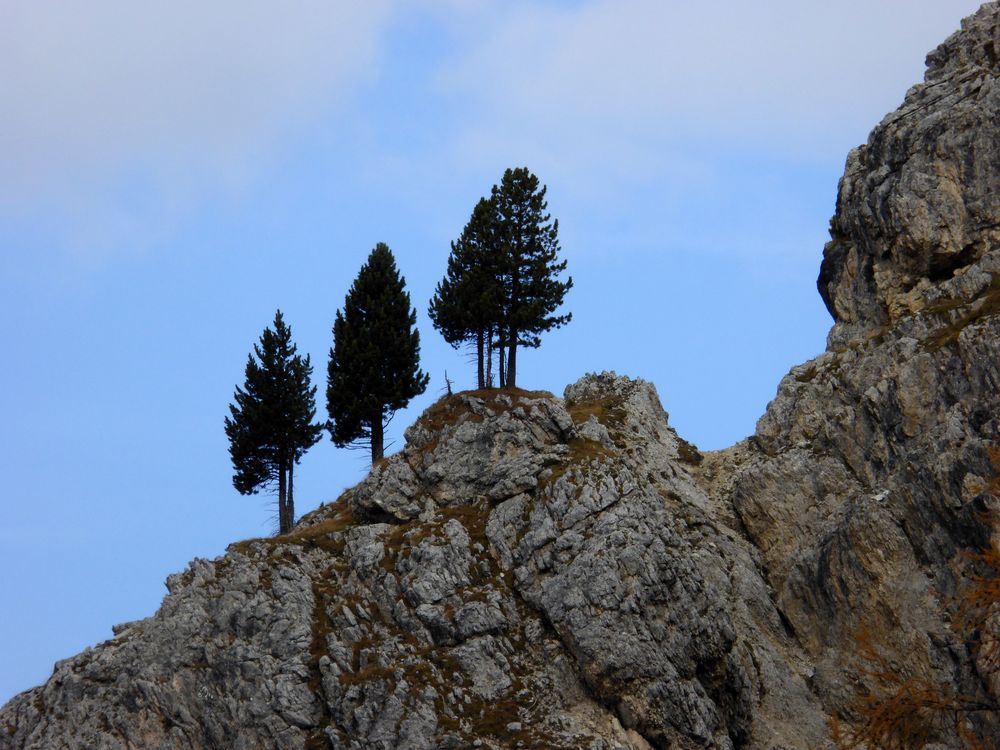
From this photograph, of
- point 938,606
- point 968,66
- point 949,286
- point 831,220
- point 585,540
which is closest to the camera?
point 938,606

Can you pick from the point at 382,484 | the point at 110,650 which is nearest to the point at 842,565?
the point at 382,484

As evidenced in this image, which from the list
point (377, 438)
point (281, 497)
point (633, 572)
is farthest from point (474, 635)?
point (281, 497)

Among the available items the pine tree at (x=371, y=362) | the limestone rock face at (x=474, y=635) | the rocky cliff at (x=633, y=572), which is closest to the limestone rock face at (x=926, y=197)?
the rocky cliff at (x=633, y=572)

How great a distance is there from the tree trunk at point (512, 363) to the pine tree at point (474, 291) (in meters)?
1.24

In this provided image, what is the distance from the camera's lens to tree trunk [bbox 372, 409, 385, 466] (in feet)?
258

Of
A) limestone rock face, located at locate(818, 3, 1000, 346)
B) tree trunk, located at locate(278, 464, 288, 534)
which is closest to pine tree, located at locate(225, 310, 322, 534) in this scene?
tree trunk, located at locate(278, 464, 288, 534)

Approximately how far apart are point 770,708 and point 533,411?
72.4 ft

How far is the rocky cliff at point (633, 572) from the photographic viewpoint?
190ft

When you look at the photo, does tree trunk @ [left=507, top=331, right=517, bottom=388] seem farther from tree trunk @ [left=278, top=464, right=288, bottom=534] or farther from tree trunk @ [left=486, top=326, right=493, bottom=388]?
tree trunk @ [left=278, top=464, right=288, bottom=534]

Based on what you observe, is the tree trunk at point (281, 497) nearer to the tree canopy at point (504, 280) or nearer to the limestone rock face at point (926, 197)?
the tree canopy at point (504, 280)

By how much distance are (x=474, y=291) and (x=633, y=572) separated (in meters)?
24.8

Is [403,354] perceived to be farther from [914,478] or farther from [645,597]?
[914,478]

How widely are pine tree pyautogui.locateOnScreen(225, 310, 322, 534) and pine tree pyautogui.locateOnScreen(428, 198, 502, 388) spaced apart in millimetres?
10817

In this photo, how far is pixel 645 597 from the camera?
60.3m
